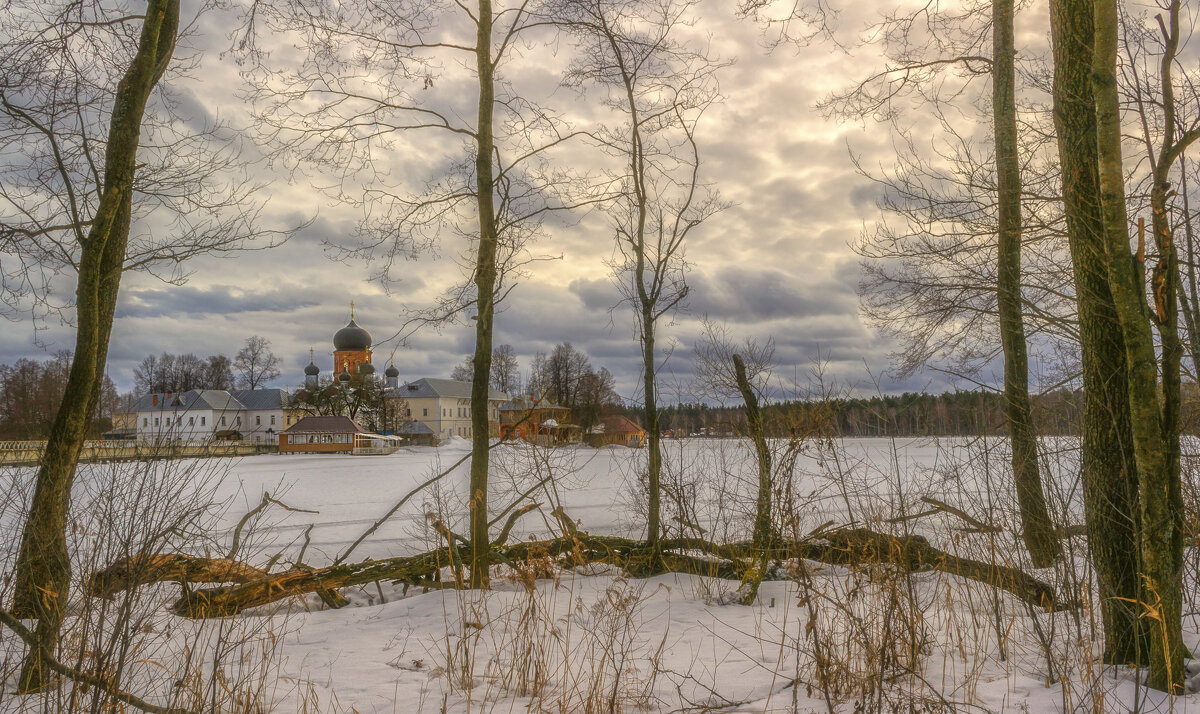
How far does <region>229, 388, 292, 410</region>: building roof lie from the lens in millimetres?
74875

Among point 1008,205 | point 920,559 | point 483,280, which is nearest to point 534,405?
point 483,280

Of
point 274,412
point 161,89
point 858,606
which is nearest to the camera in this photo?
point 858,606

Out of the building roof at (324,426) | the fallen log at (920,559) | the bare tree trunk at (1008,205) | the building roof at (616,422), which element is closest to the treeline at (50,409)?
the fallen log at (920,559)

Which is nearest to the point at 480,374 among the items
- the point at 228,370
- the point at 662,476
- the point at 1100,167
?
the point at 662,476

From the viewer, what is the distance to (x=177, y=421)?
3506 mm

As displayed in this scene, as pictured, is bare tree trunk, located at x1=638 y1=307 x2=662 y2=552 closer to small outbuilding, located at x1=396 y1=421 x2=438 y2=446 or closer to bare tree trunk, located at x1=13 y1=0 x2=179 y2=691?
bare tree trunk, located at x1=13 y1=0 x2=179 y2=691

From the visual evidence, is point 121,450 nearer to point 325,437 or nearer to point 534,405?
point 534,405

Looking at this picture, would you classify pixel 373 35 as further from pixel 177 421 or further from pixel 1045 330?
pixel 1045 330

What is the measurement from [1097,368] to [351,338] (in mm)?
81200

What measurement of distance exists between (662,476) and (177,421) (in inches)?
213

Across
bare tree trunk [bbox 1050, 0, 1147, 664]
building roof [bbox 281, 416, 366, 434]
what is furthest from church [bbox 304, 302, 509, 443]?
bare tree trunk [bbox 1050, 0, 1147, 664]

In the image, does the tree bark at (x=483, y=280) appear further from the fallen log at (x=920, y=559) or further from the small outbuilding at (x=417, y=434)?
the small outbuilding at (x=417, y=434)

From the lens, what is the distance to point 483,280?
7.35 m

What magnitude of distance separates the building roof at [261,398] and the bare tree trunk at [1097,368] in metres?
77.8
